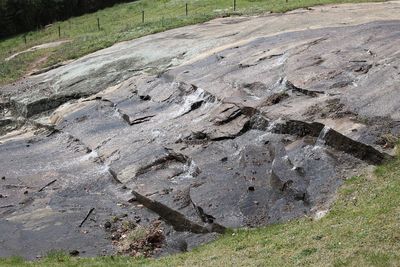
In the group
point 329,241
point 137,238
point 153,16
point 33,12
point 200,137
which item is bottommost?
point 33,12

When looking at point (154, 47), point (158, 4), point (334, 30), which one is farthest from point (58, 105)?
point (158, 4)

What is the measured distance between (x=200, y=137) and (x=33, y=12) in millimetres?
47464

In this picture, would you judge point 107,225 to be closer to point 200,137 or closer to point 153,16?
point 200,137

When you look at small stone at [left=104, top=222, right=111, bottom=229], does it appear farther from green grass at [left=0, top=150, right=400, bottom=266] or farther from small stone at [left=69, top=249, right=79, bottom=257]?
green grass at [left=0, top=150, right=400, bottom=266]

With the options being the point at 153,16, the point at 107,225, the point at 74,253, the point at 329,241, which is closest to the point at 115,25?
the point at 153,16

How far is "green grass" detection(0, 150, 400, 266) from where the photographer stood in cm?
1166

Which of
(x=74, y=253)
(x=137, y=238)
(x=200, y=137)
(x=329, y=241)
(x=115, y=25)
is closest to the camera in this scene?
(x=329, y=241)

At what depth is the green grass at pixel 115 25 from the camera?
3872 centimetres

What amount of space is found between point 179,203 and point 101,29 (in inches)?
1347

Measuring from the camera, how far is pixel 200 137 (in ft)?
69.5

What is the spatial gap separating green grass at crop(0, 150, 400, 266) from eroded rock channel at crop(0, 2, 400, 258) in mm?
767

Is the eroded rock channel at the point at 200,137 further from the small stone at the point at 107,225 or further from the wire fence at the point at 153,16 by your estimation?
the wire fence at the point at 153,16

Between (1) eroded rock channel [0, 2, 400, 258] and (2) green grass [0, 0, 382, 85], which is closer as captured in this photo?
(1) eroded rock channel [0, 2, 400, 258]

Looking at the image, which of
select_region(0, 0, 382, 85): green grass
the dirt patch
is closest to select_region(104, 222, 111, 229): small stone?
the dirt patch
